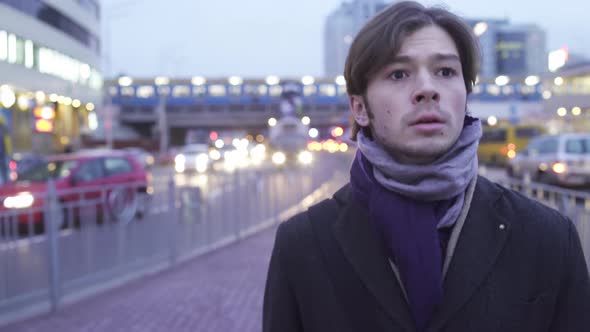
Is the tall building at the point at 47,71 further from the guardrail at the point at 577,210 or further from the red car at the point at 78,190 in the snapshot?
the guardrail at the point at 577,210

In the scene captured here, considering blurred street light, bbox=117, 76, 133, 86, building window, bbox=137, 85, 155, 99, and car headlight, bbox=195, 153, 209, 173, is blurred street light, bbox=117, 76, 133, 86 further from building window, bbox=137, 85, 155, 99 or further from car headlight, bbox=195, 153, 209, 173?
car headlight, bbox=195, 153, 209, 173

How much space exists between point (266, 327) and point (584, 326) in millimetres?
811

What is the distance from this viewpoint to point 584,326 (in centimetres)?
173

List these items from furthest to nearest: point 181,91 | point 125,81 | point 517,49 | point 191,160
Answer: point 517,49 → point 125,81 → point 181,91 → point 191,160

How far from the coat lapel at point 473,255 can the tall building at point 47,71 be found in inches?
1217

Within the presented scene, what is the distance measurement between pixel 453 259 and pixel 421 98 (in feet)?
1.32

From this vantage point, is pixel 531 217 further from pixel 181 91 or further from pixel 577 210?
pixel 181 91

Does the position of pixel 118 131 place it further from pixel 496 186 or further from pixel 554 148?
pixel 496 186

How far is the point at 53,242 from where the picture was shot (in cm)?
742

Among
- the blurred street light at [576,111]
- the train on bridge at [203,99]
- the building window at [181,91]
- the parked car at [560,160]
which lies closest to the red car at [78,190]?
the parked car at [560,160]

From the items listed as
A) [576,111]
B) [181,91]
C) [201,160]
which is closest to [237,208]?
[201,160]

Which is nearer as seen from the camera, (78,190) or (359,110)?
(359,110)

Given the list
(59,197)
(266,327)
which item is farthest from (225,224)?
(266,327)

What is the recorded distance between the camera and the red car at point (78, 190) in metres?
7.40
